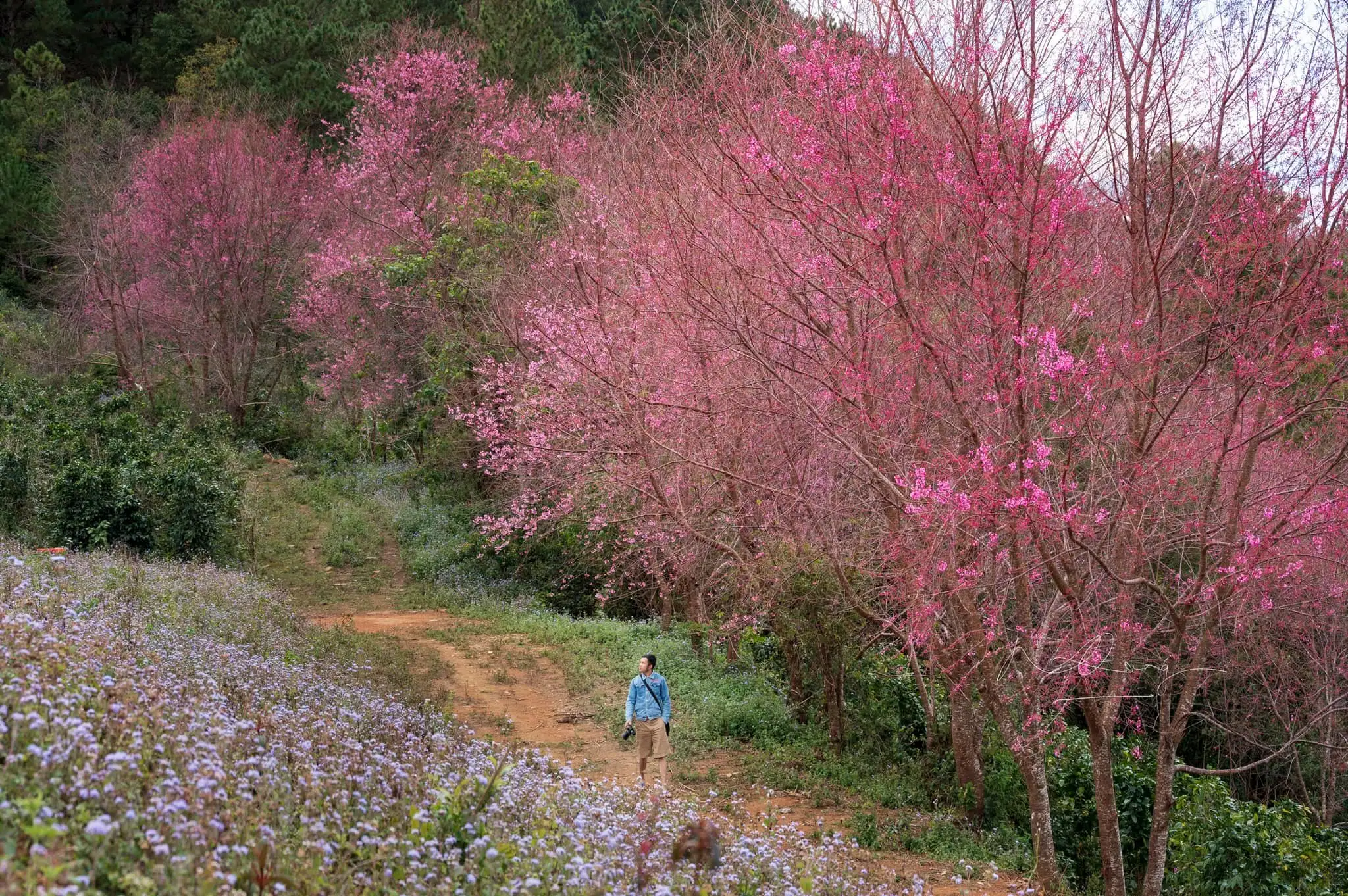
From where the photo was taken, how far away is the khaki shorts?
8.85 meters

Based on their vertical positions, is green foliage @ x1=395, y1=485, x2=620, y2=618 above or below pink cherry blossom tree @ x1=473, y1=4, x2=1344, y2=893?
below

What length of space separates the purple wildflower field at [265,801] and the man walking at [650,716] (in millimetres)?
2379

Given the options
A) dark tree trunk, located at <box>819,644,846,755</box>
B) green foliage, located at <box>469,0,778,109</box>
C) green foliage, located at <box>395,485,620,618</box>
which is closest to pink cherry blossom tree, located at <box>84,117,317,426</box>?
green foliage, located at <box>469,0,778,109</box>

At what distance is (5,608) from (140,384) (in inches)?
788

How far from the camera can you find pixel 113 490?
595 inches

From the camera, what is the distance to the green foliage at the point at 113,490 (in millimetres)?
14773

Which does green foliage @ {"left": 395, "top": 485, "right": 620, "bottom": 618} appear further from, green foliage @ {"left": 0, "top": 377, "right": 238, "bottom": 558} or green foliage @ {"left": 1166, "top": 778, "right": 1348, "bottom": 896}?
green foliage @ {"left": 1166, "top": 778, "right": 1348, "bottom": 896}

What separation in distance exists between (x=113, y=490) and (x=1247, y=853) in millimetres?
14434

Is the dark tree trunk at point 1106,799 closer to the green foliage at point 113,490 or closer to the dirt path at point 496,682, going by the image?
the dirt path at point 496,682

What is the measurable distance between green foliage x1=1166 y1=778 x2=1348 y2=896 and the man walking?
4.55 m

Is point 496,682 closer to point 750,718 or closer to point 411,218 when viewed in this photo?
point 750,718

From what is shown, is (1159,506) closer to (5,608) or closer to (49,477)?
(5,608)

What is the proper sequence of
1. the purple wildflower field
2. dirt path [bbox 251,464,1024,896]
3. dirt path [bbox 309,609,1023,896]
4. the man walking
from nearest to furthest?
the purple wildflower field
dirt path [bbox 309,609,1023,896]
dirt path [bbox 251,464,1024,896]
the man walking

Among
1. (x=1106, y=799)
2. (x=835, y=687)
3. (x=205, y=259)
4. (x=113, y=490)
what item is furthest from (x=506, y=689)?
(x=205, y=259)
